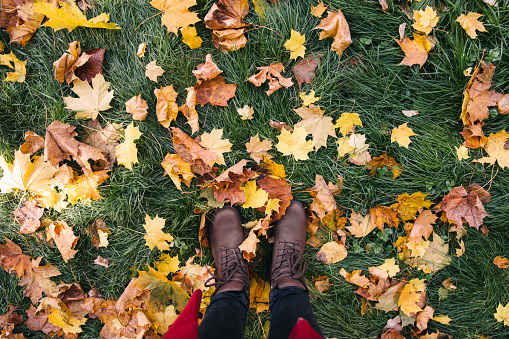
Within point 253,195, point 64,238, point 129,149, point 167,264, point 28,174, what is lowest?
point 167,264

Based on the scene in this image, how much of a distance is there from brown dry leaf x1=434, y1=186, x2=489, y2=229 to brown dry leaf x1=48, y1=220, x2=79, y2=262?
263 cm

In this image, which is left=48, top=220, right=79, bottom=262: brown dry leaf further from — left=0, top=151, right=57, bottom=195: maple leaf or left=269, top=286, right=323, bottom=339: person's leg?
left=269, top=286, right=323, bottom=339: person's leg

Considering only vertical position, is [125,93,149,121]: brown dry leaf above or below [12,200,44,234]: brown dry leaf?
above

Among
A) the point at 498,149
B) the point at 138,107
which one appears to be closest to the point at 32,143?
the point at 138,107

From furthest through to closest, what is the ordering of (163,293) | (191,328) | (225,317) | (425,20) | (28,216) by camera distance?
(28,216) → (163,293) → (425,20) → (225,317) → (191,328)

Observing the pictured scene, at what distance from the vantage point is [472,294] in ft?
6.79

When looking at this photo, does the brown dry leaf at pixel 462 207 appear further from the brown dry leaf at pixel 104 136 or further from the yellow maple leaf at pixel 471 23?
the brown dry leaf at pixel 104 136

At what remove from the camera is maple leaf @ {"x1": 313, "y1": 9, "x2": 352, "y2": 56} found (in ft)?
6.52

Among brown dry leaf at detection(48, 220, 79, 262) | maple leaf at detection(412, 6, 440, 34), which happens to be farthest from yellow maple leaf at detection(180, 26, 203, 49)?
brown dry leaf at detection(48, 220, 79, 262)

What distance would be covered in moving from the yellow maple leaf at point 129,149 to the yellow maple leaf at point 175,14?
29.2 inches

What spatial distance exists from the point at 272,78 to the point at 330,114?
0.48 metres

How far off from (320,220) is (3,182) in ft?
7.57

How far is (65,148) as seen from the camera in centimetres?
208

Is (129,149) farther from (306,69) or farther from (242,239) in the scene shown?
(306,69)
